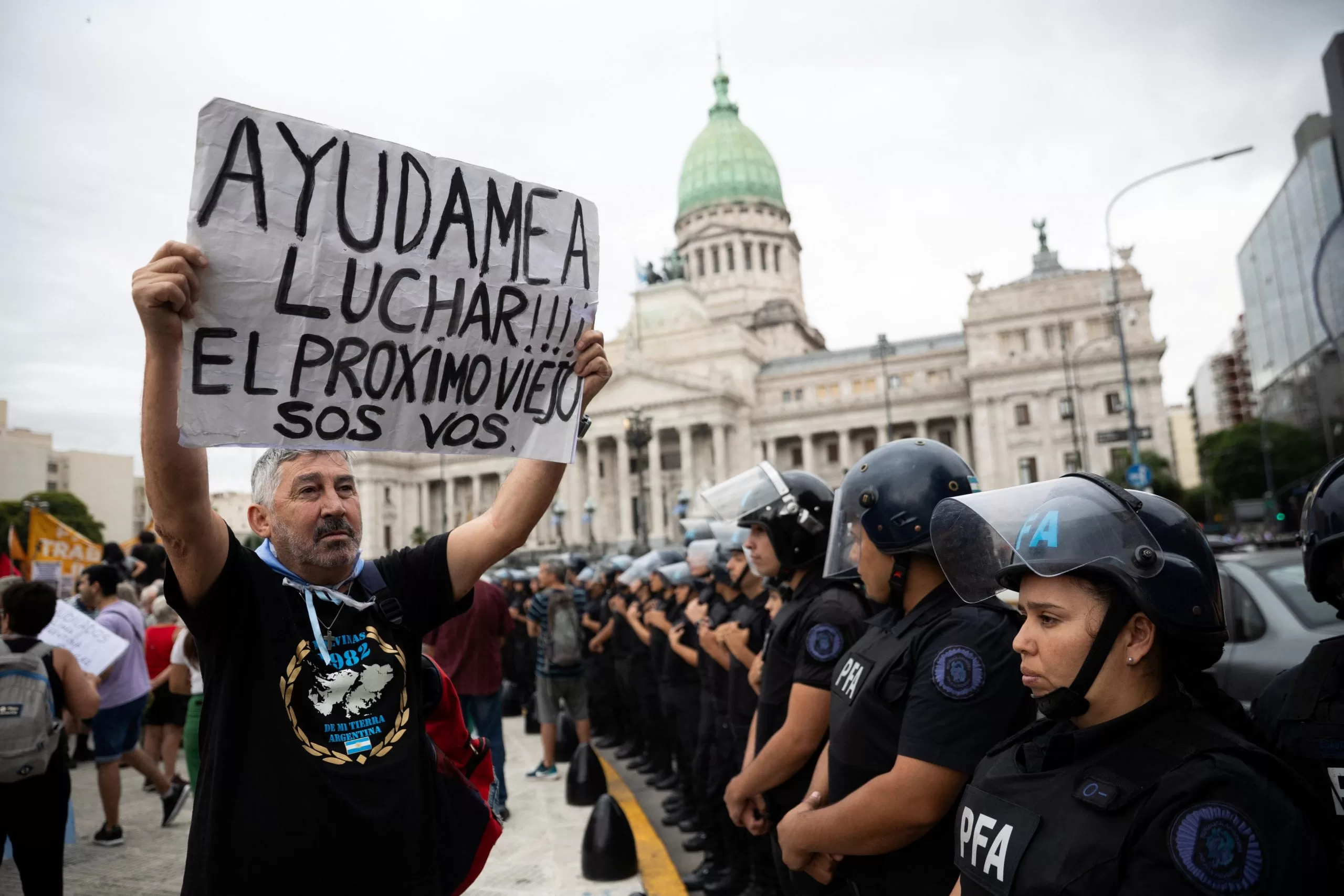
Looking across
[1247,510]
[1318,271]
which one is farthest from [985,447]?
[1318,271]

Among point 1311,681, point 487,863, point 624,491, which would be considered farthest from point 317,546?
point 624,491

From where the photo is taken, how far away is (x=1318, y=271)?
44.0m

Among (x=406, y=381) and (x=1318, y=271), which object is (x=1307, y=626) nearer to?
(x=406, y=381)

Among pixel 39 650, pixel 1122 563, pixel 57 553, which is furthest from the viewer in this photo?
pixel 57 553

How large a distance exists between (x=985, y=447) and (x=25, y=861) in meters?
52.3

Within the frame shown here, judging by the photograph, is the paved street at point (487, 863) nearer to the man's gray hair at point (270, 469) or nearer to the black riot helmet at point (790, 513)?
the black riot helmet at point (790, 513)

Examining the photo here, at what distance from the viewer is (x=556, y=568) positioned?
9078 millimetres

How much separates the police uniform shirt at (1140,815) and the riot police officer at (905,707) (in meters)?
0.39

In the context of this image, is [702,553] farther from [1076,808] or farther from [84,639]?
[1076,808]

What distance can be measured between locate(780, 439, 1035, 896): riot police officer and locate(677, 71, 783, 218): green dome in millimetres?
72204

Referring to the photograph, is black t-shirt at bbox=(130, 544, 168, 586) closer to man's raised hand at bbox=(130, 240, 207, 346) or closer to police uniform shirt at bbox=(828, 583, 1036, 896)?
man's raised hand at bbox=(130, 240, 207, 346)

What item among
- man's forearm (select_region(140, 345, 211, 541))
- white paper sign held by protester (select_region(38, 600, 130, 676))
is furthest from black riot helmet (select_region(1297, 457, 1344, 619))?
white paper sign held by protester (select_region(38, 600, 130, 676))

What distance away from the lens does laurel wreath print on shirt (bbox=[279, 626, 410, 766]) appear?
6.95 feet

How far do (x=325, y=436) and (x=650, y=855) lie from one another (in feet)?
16.1
